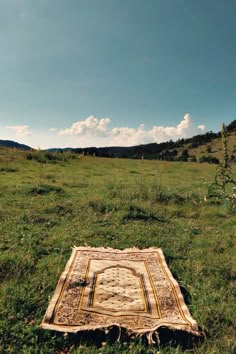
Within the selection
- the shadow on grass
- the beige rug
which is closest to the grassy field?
the shadow on grass

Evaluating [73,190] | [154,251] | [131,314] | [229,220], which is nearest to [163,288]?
[131,314]

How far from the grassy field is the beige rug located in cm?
20

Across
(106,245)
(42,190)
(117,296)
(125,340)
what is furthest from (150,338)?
(42,190)

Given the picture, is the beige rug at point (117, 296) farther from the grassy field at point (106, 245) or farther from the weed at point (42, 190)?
the weed at point (42, 190)

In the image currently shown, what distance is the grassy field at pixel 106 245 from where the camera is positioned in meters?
4.10

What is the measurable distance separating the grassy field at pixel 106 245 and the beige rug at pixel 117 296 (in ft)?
0.67

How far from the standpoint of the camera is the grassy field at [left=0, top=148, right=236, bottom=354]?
4098 mm

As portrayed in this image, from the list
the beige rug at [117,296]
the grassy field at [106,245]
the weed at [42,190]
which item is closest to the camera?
the grassy field at [106,245]

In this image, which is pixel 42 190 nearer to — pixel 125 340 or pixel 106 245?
pixel 106 245

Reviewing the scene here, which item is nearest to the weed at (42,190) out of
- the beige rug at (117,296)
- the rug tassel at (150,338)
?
the beige rug at (117,296)

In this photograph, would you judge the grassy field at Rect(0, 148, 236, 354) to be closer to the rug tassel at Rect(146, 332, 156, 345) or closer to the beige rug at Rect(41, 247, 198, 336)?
→ the rug tassel at Rect(146, 332, 156, 345)

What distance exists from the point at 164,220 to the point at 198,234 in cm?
158

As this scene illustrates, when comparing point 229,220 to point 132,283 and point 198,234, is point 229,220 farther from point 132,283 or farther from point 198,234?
A: point 132,283

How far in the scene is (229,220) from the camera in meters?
10.6
